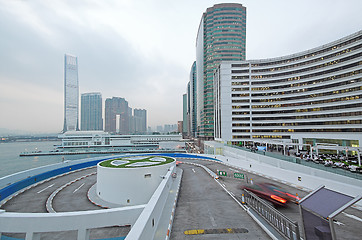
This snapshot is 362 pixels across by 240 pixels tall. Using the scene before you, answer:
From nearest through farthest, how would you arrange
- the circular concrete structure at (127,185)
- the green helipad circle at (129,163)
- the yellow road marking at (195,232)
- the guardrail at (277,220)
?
the guardrail at (277,220) < the yellow road marking at (195,232) < the circular concrete structure at (127,185) < the green helipad circle at (129,163)

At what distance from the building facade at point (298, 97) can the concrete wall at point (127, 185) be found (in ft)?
188

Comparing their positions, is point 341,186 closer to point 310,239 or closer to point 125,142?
point 310,239

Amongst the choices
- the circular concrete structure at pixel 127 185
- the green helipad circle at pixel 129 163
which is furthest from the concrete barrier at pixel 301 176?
the circular concrete structure at pixel 127 185

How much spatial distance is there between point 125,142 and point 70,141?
117 feet

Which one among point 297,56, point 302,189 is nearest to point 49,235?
point 302,189

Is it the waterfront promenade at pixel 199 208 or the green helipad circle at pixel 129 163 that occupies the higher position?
the green helipad circle at pixel 129 163

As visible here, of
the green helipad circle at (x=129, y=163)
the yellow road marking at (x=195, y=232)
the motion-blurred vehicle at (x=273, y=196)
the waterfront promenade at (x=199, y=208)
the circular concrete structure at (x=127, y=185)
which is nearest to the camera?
the yellow road marking at (x=195, y=232)

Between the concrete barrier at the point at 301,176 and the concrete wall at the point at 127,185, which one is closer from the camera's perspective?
the concrete barrier at the point at 301,176

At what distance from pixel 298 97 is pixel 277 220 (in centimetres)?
7021

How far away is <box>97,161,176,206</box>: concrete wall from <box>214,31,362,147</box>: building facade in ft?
188

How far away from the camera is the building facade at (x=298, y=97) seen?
4709 centimetres

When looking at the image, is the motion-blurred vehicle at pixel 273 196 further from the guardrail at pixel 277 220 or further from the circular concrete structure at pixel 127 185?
the circular concrete structure at pixel 127 185

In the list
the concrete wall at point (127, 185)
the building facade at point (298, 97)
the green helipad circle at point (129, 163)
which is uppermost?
the building facade at point (298, 97)

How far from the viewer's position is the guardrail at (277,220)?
6.85 meters
